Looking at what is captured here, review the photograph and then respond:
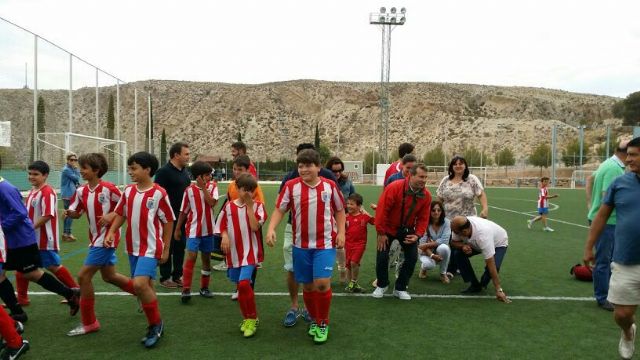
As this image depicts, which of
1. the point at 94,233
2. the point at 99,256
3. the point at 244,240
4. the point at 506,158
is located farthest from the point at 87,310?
the point at 506,158

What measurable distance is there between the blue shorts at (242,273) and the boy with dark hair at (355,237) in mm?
1907

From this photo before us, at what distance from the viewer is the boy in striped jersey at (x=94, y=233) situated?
476cm

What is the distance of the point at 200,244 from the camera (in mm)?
6320

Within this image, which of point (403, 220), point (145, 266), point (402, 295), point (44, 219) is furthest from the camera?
point (402, 295)

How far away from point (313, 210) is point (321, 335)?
116cm

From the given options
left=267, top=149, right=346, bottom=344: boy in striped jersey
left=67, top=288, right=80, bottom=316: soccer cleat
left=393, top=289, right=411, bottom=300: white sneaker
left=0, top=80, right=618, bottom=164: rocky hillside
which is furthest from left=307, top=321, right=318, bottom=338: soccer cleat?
left=0, top=80, right=618, bottom=164: rocky hillside

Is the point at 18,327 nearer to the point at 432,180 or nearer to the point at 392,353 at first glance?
the point at 392,353

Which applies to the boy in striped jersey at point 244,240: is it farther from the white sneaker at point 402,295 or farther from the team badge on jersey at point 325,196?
the white sneaker at point 402,295

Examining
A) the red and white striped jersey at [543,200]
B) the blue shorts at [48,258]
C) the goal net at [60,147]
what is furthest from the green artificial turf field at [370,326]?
the goal net at [60,147]

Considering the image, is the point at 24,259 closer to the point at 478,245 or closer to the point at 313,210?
the point at 313,210

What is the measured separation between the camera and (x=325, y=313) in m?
4.74

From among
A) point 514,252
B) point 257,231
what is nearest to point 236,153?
point 257,231

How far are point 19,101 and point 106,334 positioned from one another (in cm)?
1756

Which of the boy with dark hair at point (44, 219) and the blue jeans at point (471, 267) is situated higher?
the boy with dark hair at point (44, 219)
